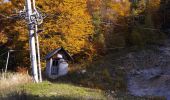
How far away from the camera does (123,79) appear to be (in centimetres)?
4391

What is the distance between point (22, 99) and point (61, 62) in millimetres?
29888

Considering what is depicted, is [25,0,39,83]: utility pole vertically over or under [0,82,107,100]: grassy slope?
over

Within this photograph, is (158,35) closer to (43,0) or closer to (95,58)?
(95,58)

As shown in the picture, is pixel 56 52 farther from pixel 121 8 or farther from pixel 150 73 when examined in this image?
pixel 121 8

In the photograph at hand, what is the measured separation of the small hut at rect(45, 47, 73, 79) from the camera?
1652 inches

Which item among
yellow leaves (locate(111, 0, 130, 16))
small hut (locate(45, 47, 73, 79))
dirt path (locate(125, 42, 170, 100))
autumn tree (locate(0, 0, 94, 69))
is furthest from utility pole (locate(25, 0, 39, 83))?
yellow leaves (locate(111, 0, 130, 16))

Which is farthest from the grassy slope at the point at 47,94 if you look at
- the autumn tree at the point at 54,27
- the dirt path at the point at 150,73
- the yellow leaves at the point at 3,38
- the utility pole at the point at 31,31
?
the yellow leaves at the point at 3,38

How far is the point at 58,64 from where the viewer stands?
42.8m

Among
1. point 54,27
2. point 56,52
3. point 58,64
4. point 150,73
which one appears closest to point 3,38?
point 54,27

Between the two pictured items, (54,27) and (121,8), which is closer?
(54,27)

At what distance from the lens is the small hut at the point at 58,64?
1652 inches

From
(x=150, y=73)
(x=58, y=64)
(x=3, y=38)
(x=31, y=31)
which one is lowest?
(x=150, y=73)

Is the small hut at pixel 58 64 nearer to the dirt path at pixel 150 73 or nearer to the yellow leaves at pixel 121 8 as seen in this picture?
the dirt path at pixel 150 73

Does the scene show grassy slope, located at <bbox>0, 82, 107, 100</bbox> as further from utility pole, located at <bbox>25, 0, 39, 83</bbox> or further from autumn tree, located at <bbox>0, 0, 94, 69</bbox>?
autumn tree, located at <bbox>0, 0, 94, 69</bbox>
